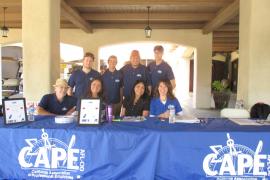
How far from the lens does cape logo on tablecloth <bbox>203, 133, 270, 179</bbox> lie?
9.00 feet

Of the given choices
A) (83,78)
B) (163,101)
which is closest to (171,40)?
(83,78)

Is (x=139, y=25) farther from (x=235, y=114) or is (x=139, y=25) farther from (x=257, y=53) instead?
(x=235, y=114)

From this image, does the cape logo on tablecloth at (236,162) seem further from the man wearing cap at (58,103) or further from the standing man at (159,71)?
the standing man at (159,71)

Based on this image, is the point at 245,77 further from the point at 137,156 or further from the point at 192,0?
the point at 137,156

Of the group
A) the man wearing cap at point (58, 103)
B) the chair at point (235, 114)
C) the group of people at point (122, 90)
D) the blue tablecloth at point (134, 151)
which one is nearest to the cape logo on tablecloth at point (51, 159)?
the blue tablecloth at point (134, 151)

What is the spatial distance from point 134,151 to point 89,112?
1.86ft

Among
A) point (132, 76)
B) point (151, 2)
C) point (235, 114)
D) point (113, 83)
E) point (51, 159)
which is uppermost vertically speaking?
point (151, 2)

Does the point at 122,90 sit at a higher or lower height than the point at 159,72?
lower

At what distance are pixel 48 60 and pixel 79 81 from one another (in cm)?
102

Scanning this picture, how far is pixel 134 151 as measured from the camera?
2795mm

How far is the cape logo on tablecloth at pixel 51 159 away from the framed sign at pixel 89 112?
0.68 ft

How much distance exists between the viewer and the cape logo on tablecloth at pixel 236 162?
2.74 meters

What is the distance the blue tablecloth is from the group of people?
859 mm

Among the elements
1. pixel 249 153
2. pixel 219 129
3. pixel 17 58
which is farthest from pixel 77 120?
pixel 17 58
